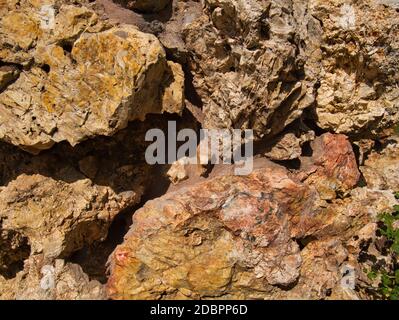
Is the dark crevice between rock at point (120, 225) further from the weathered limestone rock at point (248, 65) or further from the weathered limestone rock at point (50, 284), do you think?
the weathered limestone rock at point (248, 65)

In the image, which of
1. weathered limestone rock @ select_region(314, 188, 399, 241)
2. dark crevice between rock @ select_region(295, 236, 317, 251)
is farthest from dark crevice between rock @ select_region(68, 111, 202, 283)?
weathered limestone rock @ select_region(314, 188, 399, 241)

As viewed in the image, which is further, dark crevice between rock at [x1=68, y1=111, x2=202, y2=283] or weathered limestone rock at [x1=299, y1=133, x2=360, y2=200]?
weathered limestone rock at [x1=299, y1=133, x2=360, y2=200]

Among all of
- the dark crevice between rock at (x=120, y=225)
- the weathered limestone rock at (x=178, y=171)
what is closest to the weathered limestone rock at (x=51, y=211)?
the dark crevice between rock at (x=120, y=225)

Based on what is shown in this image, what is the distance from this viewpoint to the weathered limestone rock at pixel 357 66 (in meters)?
5.57

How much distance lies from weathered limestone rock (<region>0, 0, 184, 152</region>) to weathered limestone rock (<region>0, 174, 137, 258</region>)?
0.63 meters

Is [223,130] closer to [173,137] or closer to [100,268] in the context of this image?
[173,137]

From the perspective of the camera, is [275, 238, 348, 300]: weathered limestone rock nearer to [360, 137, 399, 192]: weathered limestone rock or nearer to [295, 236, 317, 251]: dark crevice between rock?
[295, 236, 317, 251]: dark crevice between rock

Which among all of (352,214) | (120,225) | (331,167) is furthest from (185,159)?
(352,214)

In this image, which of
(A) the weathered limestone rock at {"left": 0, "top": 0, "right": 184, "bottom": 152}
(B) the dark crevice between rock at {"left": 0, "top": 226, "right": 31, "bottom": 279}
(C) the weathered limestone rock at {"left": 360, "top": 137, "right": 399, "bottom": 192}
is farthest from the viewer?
(C) the weathered limestone rock at {"left": 360, "top": 137, "right": 399, "bottom": 192}

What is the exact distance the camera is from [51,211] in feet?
17.3

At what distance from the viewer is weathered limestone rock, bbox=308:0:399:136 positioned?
557 centimetres

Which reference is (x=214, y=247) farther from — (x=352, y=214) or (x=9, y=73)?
(x=9, y=73)

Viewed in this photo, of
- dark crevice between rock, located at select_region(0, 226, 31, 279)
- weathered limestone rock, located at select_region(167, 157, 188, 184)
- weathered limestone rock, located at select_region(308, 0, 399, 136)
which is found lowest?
dark crevice between rock, located at select_region(0, 226, 31, 279)

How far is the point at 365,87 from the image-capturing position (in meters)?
5.98
